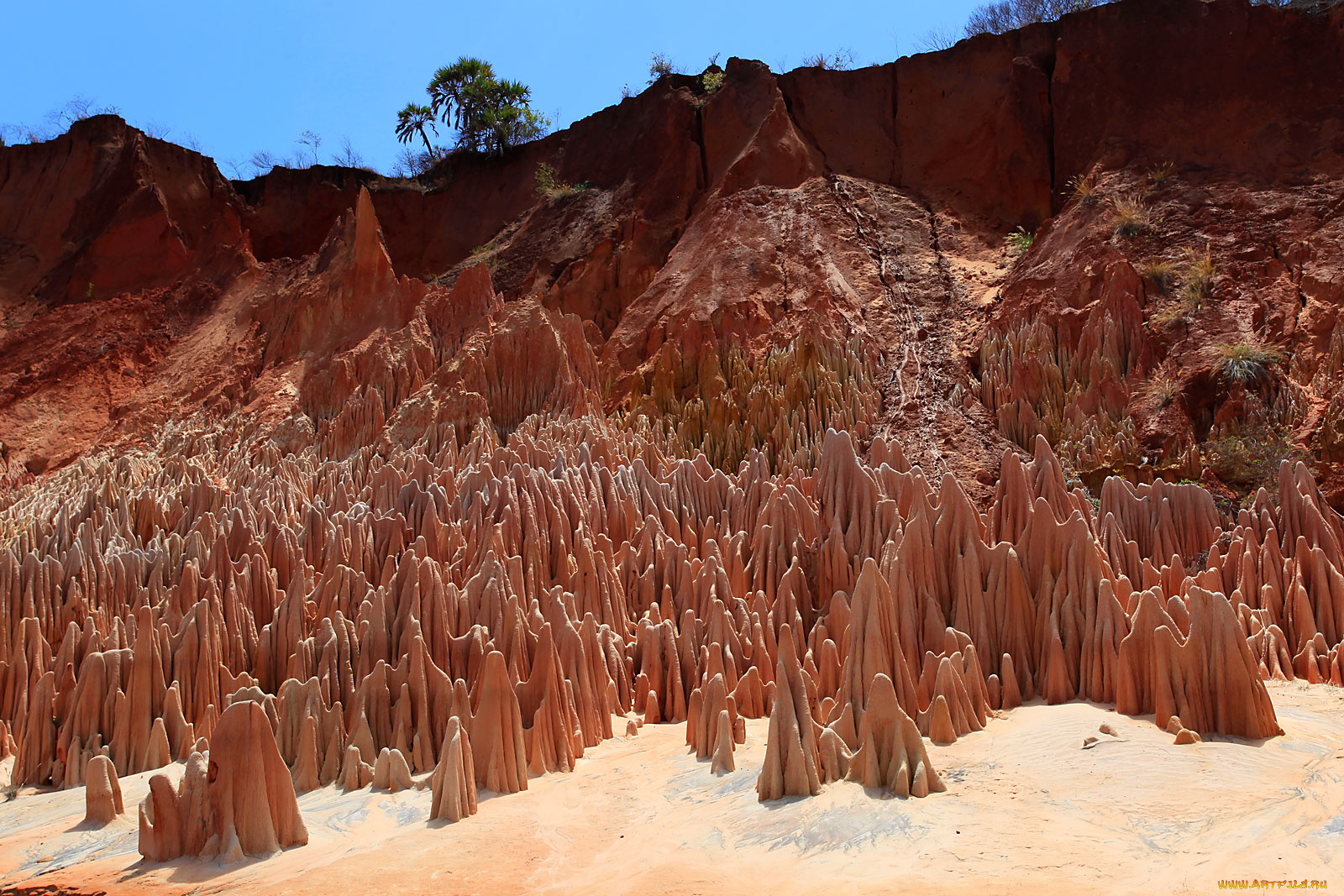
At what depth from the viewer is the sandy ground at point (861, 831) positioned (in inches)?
215

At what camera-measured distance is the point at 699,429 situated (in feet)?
52.3

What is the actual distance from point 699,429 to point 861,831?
10.2m

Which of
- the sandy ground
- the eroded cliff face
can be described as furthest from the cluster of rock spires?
the sandy ground

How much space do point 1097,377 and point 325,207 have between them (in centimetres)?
2122

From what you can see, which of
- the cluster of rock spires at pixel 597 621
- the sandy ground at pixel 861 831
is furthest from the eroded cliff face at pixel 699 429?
the sandy ground at pixel 861 831

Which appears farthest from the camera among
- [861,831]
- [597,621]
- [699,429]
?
[699,429]

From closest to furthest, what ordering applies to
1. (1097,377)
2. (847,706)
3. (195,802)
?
(195,802), (847,706), (1097,377)

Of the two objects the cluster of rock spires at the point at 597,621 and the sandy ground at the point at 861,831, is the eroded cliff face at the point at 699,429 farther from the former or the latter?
the sandy ground at the point at 861,831

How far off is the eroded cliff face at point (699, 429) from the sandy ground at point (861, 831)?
0.38 metres

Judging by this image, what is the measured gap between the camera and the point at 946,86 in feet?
70.6

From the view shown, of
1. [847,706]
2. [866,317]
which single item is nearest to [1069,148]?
[866,317]

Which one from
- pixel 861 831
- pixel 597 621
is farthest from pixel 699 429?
pixel 861 831

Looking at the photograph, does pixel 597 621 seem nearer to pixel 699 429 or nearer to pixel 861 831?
pixel 699 429

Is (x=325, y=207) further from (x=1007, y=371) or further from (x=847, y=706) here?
(x=847, y=706)
